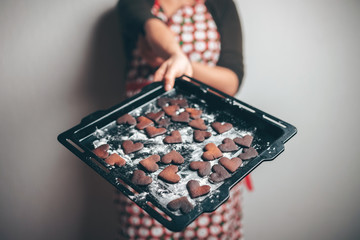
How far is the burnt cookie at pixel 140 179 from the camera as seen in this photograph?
67cm

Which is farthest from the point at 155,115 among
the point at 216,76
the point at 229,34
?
the point at 229,34

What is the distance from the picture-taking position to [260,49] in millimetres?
1448

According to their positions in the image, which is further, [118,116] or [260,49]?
[260,49]

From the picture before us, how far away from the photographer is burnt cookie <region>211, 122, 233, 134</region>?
811 millimetres

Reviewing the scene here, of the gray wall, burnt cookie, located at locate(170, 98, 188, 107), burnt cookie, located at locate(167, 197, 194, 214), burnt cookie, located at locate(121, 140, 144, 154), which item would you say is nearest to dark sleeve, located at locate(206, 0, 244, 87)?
the gray wall

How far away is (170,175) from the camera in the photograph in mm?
695

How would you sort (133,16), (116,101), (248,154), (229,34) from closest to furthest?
(248,154) → (133,16) → (229,34) → (116,101)

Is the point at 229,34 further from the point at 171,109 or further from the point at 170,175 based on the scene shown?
the point at 170,175

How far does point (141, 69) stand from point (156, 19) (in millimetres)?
214

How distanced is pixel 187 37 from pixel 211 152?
23.9 inches

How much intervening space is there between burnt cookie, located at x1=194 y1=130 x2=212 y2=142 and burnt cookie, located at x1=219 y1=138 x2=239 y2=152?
50mm

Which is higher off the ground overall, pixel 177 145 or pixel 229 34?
pixel 229 34
